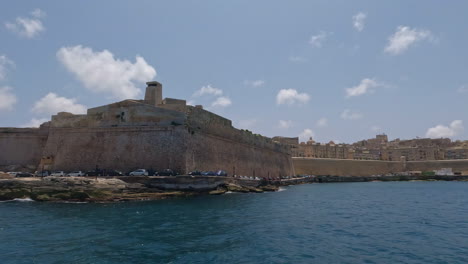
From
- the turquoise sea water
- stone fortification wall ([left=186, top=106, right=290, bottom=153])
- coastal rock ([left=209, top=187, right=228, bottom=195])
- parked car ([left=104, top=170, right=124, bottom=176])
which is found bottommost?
the turquoise sea water

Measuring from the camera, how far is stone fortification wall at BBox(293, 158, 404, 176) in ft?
244

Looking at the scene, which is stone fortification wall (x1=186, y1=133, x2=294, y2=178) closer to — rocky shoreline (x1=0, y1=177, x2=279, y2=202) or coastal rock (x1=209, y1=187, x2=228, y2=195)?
coastal rock (x1=209, y1=187, x2=228, y2=195)

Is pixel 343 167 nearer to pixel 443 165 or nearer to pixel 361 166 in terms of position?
pixel 361 166

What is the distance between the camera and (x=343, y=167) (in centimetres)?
7794

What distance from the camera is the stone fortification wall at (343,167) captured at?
74.2 meters

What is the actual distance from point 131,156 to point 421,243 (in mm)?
26979

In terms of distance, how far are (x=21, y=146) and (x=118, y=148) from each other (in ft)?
40.1

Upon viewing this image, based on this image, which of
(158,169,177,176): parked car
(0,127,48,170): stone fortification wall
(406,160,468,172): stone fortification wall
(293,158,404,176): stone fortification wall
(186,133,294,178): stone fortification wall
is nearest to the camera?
(158,169,177,176): parked car

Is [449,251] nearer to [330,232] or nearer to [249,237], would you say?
[330,232]

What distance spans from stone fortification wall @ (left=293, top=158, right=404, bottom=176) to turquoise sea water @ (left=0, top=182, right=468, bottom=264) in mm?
51670

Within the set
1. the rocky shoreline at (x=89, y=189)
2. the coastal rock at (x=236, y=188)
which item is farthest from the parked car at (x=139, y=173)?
the coastal rock at (x=236, y=188)

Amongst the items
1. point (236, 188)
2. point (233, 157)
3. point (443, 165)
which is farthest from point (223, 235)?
point (443, 165)

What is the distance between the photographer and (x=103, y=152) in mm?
34438

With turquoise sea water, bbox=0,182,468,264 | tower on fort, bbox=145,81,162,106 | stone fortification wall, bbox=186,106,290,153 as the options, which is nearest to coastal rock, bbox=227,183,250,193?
stone fortification wall, bbox=186,106,290,153
